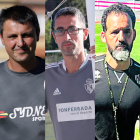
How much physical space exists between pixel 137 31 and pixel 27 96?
176 cm

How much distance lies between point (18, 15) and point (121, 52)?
147 cm

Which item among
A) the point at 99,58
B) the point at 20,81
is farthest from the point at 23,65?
the point at 99,58

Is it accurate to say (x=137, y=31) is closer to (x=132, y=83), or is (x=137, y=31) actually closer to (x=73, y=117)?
(x=132, y=83)

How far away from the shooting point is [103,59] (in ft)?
12.0

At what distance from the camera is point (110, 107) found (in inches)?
141

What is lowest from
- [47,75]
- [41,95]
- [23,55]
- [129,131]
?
[129,131]

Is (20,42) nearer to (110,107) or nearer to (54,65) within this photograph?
(54,65)

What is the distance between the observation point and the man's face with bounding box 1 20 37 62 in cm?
332

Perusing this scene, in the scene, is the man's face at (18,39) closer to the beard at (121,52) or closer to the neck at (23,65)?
the neck at (23,65)

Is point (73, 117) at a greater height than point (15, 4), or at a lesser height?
lesser

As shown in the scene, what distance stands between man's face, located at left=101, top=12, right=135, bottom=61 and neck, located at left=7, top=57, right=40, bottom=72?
39.0 inches

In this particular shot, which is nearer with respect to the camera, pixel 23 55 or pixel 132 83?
pixel 23 55

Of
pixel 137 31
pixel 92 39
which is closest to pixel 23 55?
pixel 92 39

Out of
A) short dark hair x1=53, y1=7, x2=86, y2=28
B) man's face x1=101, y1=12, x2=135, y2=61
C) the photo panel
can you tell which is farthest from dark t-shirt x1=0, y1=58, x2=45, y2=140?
man's face x1=101, y1=12, x2=135, y2=61
